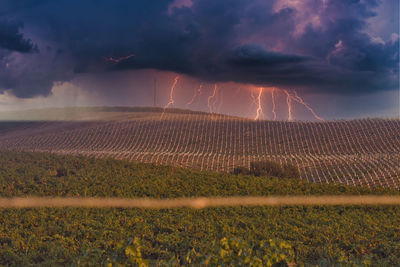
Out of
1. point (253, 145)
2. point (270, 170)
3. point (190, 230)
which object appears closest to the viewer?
point (190, 230)

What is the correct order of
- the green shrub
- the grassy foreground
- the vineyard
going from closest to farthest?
the grassy foreground, the green shrub, the vineyard

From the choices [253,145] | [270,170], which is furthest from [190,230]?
[253,145]

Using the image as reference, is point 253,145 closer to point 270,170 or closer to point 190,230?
point 270,170

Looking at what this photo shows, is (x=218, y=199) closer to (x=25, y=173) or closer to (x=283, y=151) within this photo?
(x=25, y=173)

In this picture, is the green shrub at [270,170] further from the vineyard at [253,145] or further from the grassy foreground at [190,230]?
the grassy foreground at [190,230]

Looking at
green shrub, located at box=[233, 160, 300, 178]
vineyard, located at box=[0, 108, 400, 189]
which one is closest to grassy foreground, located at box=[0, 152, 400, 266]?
green shrub, located at box=[233, 160, 300, 178]

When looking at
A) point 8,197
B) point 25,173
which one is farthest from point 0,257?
point 25,173

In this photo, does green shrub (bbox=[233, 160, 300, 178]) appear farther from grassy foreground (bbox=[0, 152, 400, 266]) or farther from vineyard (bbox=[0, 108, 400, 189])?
grassy foreground (bbox=[0, 152, 400, 266])
